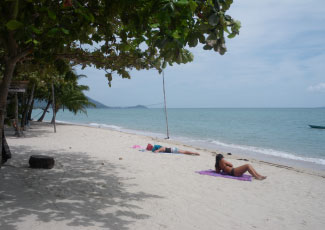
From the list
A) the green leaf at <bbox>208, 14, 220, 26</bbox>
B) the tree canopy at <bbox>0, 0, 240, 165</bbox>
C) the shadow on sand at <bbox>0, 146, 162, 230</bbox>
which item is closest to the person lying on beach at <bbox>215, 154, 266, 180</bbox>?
the shadow on sand at <bbox>0, 146, 162, 230</bbox>

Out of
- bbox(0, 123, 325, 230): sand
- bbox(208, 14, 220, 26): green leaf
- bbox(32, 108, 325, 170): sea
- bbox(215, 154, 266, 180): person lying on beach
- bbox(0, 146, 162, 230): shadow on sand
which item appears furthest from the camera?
bbox(32, 108, 325, 170): sea

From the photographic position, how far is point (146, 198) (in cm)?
422

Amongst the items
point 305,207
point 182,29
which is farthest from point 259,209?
point 182,29

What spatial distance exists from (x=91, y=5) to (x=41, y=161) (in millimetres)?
3653

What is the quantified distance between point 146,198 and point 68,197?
1.22 meters

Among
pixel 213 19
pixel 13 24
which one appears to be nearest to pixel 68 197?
pixel 13 24

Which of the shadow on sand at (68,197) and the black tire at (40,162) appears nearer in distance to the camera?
the shadow on sand at (68,197)

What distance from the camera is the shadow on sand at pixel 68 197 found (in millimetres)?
3158

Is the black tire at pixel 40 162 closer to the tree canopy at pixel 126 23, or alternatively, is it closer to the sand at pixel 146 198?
the sand at pixel 146 198

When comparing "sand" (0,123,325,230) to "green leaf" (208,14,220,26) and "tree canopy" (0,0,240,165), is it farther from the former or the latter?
"green leaf" (208,14,220,26)

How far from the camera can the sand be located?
3.26 m

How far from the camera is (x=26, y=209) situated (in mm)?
3396

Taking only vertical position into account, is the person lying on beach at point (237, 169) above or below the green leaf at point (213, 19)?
below

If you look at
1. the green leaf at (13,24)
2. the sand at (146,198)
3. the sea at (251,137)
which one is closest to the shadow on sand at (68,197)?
the sand at (146,198)
